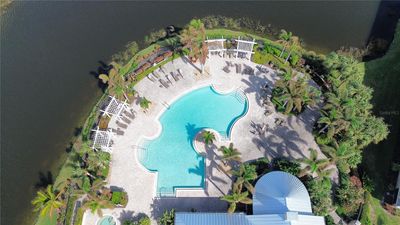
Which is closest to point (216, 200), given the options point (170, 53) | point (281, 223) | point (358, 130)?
point (281, 223)

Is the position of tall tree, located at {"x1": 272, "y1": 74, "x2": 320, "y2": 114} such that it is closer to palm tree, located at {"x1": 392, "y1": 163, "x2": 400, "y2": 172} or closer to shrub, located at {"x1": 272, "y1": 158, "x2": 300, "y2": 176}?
shrub, located at {"x1": 272, "y1": 158, "x2": 300, "y2": 176}

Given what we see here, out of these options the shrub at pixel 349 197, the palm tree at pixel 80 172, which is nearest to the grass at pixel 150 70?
the palm tree at pixel 80 172

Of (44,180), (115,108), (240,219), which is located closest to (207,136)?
(240,219)

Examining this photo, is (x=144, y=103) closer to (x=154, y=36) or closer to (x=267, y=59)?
(x=154, y=36)

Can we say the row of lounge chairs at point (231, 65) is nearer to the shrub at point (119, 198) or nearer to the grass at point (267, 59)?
the grass at point (267, 59)

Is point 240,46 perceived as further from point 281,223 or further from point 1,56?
point 1,56

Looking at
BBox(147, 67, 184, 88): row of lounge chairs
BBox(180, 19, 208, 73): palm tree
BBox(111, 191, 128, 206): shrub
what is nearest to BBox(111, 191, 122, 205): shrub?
BBox(111, 191, 128, 206): shrub
